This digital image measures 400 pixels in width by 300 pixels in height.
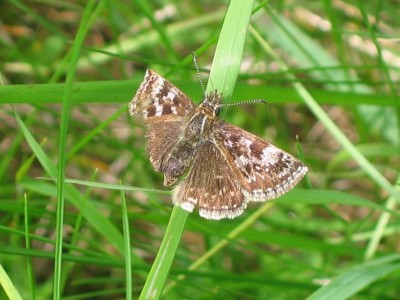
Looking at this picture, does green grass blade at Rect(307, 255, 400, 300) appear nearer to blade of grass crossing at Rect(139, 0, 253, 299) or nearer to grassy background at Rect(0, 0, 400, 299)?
grassy background at Rect(0, 0, 400, 299)

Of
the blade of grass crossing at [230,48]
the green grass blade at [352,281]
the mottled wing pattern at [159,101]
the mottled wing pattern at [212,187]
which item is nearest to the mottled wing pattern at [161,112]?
the mottled wing pattern at [159,101]

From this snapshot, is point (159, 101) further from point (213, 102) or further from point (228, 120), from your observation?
point (228, 120)

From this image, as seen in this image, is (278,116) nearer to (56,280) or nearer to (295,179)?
(295,179)

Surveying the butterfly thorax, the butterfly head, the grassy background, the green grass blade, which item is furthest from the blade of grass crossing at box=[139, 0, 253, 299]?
the green grass blade

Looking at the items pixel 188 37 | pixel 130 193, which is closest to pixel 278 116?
pixel 188 37

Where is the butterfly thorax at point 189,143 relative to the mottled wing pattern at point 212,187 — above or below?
above

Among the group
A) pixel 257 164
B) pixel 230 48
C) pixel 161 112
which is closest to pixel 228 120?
pixel 161 112

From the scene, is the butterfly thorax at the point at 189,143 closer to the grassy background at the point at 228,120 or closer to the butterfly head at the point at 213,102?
the butterfly head at the point at 213,102
